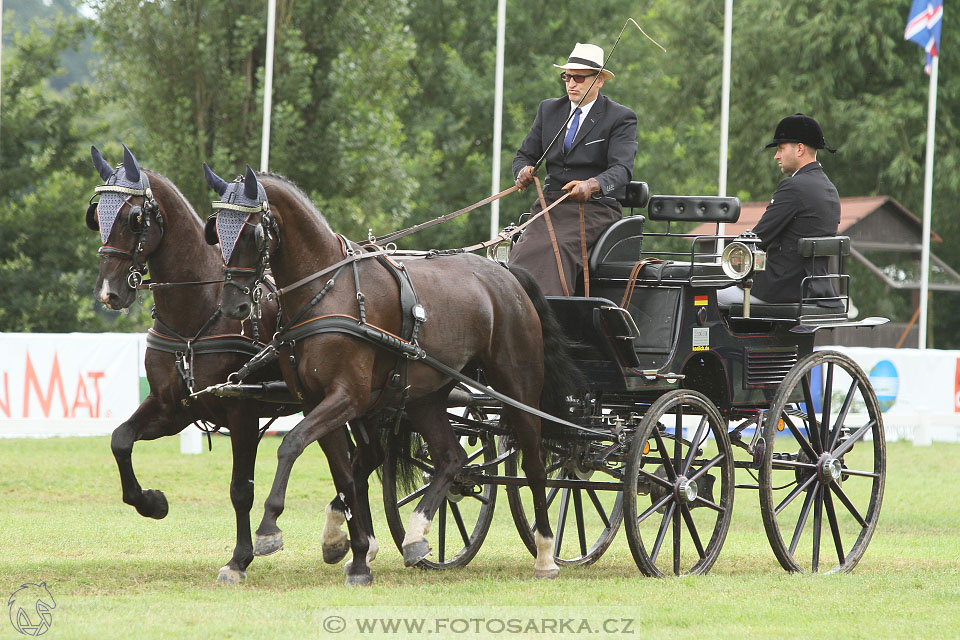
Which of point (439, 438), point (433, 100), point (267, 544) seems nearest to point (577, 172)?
point (439, 438)

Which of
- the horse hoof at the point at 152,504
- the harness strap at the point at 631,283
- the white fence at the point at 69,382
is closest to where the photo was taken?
the horse hoof at the point at 152,504

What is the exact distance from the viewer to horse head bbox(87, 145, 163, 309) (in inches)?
262

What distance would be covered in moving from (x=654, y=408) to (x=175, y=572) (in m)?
2.77

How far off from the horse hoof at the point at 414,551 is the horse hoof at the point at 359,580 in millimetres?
209

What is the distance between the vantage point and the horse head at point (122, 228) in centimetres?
665

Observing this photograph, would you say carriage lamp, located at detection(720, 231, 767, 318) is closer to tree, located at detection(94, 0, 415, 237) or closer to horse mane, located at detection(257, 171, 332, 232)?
horse mane, located at detection(257, 171, 332, 232)

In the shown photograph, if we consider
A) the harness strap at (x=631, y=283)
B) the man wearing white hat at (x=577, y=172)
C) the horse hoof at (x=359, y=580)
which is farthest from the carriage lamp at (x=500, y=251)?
the horse hoof at (x=359, y=580)

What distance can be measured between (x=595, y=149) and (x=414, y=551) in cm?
265

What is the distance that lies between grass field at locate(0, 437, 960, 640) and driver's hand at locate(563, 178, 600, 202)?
2.14 metres

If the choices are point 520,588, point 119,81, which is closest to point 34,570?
point 520,588

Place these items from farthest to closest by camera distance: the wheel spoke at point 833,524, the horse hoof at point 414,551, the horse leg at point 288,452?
the wheel spoke at point 833,524, the horse hoof at point 414,551, the horse leg at point 288,452

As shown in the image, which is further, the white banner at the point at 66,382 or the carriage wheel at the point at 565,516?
the white banner at the point at 66,382

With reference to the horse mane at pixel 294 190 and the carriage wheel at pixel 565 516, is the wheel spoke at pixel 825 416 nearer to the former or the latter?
the carriage wheel at pixel 565 516

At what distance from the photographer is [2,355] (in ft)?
43.7
